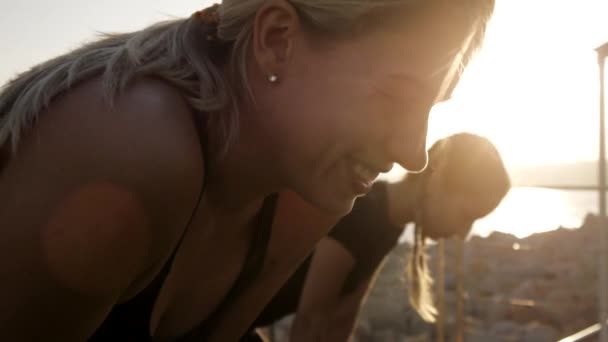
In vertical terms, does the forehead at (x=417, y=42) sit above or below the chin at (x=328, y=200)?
above

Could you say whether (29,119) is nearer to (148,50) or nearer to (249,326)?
(148,50)

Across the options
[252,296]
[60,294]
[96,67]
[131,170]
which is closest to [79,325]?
[60,294]

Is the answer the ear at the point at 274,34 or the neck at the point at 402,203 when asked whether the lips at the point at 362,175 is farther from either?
the neck at the point at 402,203

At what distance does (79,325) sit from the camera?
789 mm

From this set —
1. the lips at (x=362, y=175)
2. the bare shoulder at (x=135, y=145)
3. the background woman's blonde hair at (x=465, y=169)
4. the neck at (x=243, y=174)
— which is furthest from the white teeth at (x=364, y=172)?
the background woman's blonde hair at (x=465, y=169)

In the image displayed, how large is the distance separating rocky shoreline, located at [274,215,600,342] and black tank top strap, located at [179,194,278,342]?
12.3 ft

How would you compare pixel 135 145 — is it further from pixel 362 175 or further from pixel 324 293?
pixel 324 293

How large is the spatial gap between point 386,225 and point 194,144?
1.51m

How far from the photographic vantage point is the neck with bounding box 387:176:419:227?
2.29m

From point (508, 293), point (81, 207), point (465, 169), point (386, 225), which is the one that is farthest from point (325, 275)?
point (508, 293)

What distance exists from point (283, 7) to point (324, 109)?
0.15 m

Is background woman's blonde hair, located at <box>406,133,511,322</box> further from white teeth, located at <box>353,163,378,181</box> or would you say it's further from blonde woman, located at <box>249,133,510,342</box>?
white teeth, located at <box>353,163,378,181</box>

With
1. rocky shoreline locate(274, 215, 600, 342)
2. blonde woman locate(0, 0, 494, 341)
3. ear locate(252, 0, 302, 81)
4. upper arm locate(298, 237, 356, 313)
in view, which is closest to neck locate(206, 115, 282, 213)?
blonde woman locate(0, 0, 494, 341)

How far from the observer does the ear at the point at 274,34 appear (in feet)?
3.03
